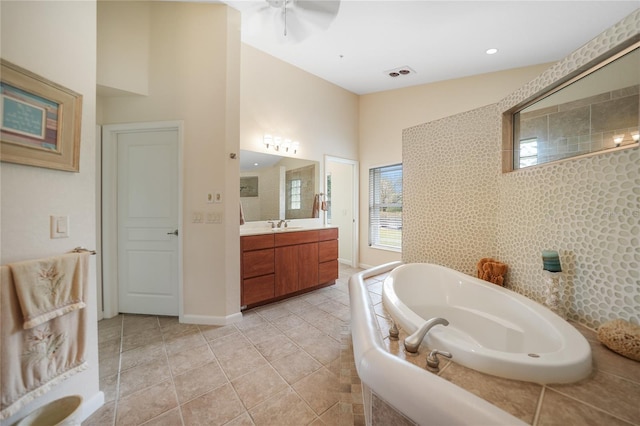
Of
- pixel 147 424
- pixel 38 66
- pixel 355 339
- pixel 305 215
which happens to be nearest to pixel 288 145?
A: pixel 305 215

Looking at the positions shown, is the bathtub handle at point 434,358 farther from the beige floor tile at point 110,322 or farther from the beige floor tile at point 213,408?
the beige floor tile at point 110,322

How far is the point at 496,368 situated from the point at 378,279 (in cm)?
121

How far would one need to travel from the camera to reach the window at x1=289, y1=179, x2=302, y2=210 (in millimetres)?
3575

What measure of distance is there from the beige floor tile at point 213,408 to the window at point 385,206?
10.7ft

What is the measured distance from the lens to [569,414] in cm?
73

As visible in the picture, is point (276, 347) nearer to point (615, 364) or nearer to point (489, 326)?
point (489, 326)

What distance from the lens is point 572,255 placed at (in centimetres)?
134

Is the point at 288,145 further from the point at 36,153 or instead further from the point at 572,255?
the point at 572,255

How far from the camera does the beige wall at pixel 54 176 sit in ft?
3.31

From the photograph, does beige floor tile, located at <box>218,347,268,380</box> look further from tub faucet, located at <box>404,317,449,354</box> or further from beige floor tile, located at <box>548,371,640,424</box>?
beige floor tile, located at <box>548,371,640,424</box>

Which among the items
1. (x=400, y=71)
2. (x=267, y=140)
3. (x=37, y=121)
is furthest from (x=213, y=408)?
(x=400, y=71)

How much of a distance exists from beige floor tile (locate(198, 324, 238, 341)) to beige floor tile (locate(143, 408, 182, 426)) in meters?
0.76

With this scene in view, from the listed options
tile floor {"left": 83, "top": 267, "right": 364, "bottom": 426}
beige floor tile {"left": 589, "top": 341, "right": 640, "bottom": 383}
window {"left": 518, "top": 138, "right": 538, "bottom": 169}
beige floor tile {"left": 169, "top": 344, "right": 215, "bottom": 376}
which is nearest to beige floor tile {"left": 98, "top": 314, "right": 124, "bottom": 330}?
tile floor {"left": 83, "top": 267, "right": 364, "bottom": 426}

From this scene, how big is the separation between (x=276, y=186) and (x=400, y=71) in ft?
8.17
